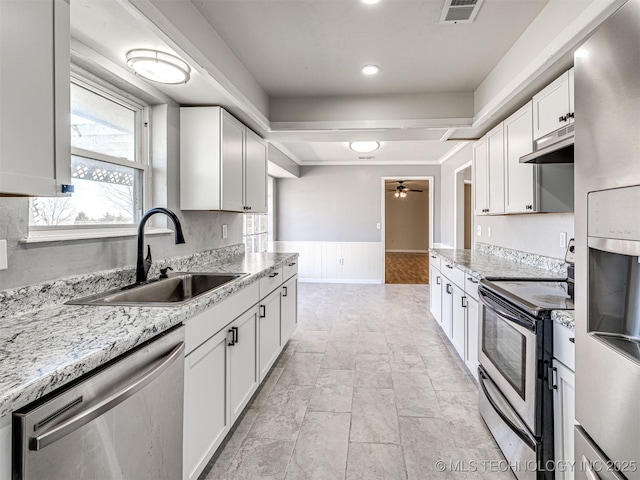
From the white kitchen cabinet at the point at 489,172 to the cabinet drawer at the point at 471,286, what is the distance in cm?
70

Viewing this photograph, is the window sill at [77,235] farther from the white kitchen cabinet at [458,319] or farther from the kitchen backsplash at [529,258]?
the kitchen backsplash at [529,258]

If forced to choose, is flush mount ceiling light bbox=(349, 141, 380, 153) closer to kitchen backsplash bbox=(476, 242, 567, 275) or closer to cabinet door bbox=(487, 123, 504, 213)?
cabinet door bbox=(487, 123, 504, 213)

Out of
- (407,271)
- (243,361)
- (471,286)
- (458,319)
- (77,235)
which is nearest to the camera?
(77,235)

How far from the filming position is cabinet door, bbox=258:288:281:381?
2390mm

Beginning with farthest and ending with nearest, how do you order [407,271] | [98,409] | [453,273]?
1. [407,271]
2. [453,273]
3. [98,409]

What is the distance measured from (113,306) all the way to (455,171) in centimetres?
551

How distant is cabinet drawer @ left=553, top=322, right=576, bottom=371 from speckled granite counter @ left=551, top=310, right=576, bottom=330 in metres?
0.02

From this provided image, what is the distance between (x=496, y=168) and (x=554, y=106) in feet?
3.00

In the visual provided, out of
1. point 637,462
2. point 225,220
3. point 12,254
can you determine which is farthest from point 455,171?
point 12,254

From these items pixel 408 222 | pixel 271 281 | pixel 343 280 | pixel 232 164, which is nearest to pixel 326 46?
pixel 232 164

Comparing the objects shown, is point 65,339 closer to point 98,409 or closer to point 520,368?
point 98,409

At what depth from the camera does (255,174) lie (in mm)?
3367

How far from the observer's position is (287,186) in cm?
697

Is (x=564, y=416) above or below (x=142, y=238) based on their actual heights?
below
